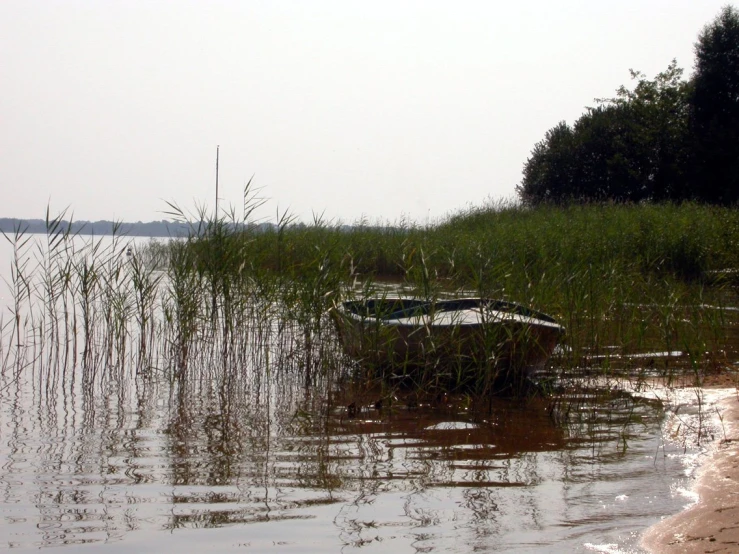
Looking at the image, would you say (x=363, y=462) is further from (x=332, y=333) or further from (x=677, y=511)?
(x=332, y=333)

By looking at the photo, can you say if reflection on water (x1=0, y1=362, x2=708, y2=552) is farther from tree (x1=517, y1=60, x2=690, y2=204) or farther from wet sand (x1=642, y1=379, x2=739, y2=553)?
tree (x1=517, y1=60, x2=690, y2=204)

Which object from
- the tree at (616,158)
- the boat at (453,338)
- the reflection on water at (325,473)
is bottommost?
the reflection on water at (325,473)

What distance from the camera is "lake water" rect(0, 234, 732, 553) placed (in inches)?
143

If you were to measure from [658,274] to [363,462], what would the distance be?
1036cm

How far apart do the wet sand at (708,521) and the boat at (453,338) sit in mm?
2045

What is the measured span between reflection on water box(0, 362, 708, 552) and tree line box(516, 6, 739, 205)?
20184 millimetres

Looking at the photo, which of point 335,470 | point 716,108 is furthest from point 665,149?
point 335,470

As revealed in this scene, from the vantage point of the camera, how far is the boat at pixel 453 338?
6.30m

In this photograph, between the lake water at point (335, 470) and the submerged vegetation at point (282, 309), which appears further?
the submerged vegetation at point (282, 309)

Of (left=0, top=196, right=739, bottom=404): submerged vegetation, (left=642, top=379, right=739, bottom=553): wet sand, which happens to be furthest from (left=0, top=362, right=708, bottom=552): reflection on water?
(left=0, top=196, right=739, bottom=404): submerged vegetation

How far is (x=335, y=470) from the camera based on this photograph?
4.66 m

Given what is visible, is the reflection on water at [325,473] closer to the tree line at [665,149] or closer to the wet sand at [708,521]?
the wet sand at [708,521]

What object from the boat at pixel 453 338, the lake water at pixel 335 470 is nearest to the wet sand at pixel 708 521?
the lake water at pixel 335 470

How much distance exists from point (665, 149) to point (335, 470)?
2460cm
